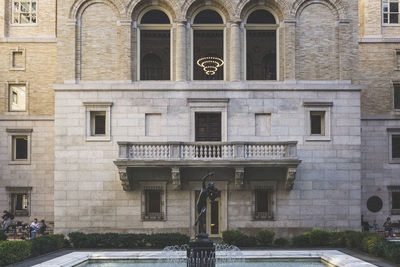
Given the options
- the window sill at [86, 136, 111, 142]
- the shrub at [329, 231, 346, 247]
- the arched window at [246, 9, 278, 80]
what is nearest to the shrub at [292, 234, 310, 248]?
the shrub at [329, 231, 346, 247]

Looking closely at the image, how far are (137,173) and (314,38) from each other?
13256mm

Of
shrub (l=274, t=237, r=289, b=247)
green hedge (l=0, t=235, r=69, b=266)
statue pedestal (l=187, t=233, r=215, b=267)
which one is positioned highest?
statue pedestal (l=187, t=233, r=215, b=267)

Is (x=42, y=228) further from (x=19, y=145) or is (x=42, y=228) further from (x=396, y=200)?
(x=396, y=200)

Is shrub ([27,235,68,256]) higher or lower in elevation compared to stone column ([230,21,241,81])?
lower

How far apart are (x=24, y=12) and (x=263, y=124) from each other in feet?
62.1

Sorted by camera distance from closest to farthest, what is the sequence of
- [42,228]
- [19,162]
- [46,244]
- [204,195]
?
Result: [204,195] < [46,244] < [42,228] < [19,162]

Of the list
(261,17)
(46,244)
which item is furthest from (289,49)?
(46,244)

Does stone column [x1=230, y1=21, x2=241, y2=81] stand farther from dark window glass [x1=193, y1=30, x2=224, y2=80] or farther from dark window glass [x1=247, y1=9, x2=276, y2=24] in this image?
dark window glass [x1=247, y1=9, x2=276, y2=24]

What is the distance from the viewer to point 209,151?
83.7ft

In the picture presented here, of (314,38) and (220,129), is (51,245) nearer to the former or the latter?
(220,129)

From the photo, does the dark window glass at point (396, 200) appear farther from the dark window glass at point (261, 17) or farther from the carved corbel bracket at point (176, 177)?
the carved corbel bracket at point (176, 177)

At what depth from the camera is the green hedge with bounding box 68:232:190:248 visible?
24.3 m

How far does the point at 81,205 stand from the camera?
26.6m

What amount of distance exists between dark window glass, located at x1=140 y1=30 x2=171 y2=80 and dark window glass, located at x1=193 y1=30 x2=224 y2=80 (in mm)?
1696
